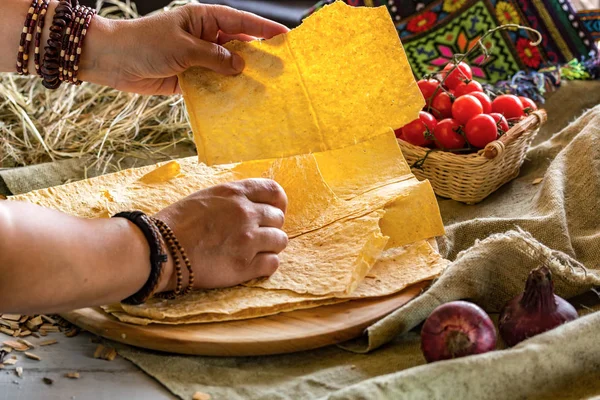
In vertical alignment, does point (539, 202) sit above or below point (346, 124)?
below

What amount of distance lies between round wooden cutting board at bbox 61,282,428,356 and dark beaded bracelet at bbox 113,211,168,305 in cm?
9

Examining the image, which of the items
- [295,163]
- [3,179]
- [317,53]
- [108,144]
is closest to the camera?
[317,53]

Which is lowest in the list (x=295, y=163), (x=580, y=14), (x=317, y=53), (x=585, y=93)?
(x=585, y=93)

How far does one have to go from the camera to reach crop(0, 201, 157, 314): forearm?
1.54 m

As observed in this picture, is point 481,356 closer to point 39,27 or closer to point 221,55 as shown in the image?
point 221,55

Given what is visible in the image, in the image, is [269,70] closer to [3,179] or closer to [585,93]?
[3,179]

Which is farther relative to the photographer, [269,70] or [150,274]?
[269,70]

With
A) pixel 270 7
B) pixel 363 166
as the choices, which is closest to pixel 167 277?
pixel 363 166

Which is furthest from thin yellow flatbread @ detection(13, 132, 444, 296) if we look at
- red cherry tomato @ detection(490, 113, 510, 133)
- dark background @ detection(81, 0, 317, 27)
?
dark background @ detection(81, 0, 317, 27)

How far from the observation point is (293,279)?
6.39 feet

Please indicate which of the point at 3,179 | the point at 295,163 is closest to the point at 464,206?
the point at 295,163

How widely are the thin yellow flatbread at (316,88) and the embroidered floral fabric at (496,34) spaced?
5.18 ft

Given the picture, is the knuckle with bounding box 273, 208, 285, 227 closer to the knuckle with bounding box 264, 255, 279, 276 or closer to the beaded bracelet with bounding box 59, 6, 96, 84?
the knuckle with bounding box 264, 255, 279, 276

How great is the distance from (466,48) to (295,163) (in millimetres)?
1667
